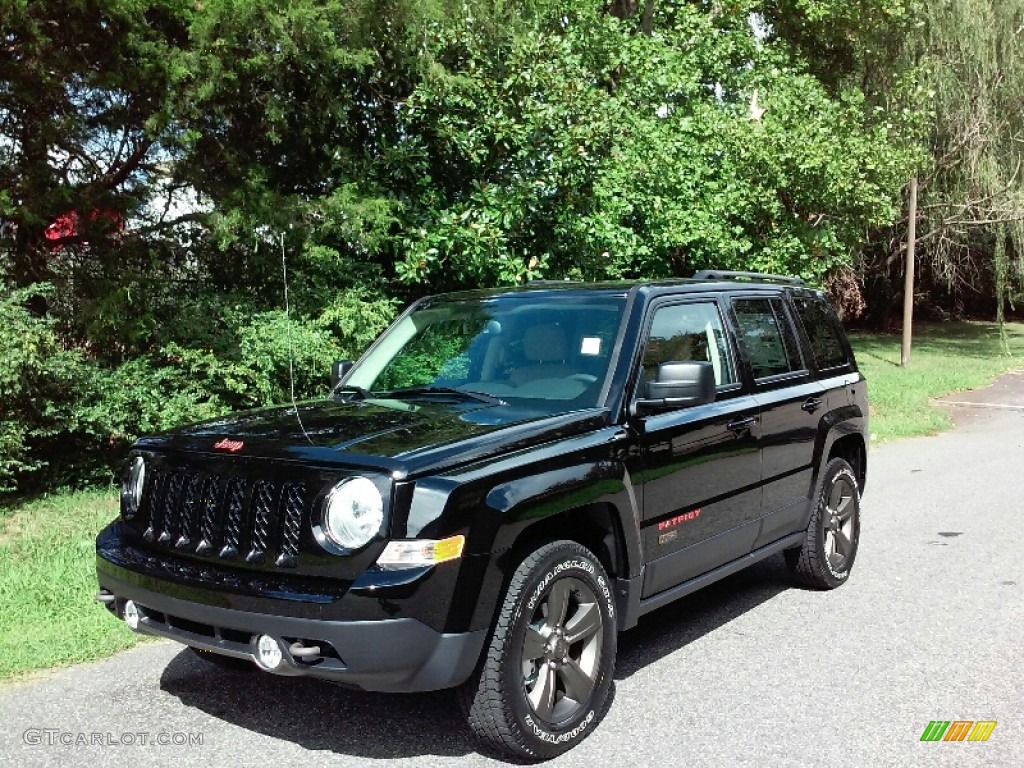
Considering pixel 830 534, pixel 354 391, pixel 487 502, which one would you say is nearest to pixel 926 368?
pixel 830 534

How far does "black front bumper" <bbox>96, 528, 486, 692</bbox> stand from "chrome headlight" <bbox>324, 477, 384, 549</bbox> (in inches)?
10.3

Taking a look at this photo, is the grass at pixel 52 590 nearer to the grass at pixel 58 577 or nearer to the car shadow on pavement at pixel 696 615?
the grass at pixel 58 577

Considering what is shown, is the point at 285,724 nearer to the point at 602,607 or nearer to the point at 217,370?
the point at 602,607

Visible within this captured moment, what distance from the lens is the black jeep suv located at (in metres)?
3.58

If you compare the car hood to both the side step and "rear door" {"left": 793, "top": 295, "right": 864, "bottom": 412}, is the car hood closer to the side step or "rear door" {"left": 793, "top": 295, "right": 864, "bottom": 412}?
the side step

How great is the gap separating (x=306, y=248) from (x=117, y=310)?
1.89 meters

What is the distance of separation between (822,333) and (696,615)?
1.99 metres

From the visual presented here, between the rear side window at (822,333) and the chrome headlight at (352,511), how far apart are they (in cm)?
358

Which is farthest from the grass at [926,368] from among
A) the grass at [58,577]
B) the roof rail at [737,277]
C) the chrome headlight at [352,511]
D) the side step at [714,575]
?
the chrome headlight at [352,511]

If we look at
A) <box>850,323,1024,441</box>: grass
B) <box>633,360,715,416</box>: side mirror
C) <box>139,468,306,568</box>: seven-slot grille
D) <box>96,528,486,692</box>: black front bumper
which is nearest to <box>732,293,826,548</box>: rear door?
<box>633,360,715,416</box>: side mirror

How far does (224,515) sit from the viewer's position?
3875 mm

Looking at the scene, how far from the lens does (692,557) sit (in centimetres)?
488

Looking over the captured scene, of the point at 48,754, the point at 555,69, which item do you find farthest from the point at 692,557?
the point at 555,69

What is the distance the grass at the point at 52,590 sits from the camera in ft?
16.9
